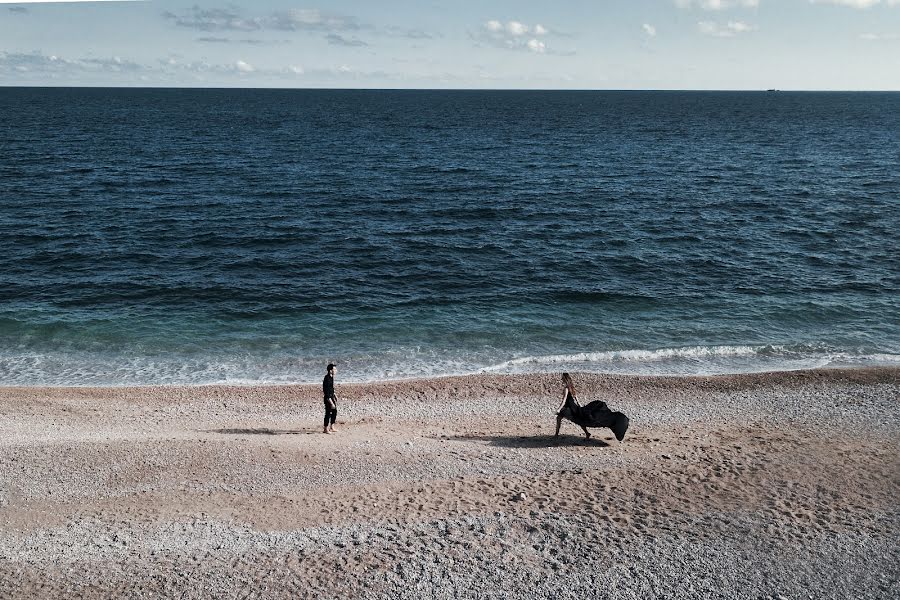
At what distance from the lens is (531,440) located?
63.3 ft

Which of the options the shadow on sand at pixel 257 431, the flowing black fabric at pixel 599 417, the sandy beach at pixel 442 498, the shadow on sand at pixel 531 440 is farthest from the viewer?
the shadow on sand at pixel 257 431

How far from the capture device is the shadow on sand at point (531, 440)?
18.9m

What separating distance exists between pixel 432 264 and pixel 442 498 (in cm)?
2348

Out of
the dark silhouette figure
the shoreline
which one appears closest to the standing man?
the shoreline

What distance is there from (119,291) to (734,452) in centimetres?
2771

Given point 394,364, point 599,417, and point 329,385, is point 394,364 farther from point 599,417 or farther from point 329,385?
point 599,417

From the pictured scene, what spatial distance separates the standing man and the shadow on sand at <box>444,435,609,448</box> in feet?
10.9

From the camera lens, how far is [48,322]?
→ 95.8 feet

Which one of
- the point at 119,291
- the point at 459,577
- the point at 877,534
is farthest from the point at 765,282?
the point at 119,291

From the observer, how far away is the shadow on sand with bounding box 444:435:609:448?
61.9ft

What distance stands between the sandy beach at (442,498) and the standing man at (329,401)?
47 centimetres

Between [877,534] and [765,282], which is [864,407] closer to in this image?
[877,534]

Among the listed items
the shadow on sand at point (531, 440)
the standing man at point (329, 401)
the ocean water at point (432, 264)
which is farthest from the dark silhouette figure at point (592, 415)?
the ocean water at point (432, 264)

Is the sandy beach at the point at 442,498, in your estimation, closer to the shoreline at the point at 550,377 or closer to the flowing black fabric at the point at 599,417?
the flowing black fabric at the point at 599,417
